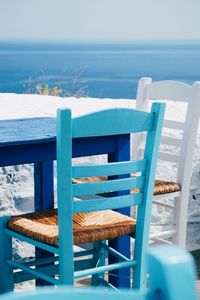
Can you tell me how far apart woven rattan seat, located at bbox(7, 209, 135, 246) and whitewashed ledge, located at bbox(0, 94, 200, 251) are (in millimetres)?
679

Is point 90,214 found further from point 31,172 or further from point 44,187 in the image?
point 31,172

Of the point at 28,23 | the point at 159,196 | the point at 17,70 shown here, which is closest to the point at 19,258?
the point at 159,196

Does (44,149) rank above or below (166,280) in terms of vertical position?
below

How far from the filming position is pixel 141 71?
60781mm

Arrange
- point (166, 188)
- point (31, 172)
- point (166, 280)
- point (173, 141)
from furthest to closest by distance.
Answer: point (31, 172) → point (173, 141) → point (166, 188) → point (166, 280)

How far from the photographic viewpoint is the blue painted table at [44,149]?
2.01 meters

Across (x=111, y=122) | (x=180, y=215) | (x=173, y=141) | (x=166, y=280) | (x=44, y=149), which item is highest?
(x=166, y=280)

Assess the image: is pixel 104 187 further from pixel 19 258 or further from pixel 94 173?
pixel 19 258

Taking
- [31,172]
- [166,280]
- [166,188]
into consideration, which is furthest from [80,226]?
[166,280]

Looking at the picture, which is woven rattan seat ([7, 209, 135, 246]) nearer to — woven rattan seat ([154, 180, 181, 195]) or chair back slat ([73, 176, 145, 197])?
chair back slat ([73, 176, 145, 197])

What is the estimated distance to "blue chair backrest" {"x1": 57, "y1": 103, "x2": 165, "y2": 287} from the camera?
1824mm

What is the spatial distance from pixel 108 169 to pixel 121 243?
1.40ft

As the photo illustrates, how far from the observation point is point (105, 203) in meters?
1.95

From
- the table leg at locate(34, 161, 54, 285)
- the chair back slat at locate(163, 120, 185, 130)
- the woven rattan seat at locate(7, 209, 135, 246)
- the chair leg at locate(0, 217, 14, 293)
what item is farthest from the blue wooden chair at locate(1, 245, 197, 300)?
the chair back slat at locate(163, 120, 185, 130)
